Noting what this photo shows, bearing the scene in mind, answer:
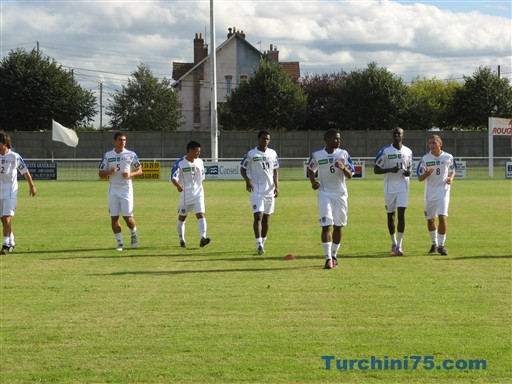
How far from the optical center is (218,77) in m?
88.9

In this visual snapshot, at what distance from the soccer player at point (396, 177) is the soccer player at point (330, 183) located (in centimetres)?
180

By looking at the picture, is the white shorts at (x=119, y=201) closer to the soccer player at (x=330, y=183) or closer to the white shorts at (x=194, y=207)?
the white shorts at (x=194, y=207)

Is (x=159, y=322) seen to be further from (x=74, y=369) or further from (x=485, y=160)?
(x=485, y=160)

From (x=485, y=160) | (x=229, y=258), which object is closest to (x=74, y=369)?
(x=229, y=258)

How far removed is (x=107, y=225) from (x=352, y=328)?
13357mm

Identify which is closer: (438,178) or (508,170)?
(438,178)

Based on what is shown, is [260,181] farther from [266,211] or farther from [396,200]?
[396,200]

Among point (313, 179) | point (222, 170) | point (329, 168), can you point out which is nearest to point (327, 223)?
point (313, 179)

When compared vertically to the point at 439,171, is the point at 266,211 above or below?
below

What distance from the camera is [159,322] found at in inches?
360

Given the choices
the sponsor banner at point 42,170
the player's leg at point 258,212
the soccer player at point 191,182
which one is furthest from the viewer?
the sponsor banner at point 42,170

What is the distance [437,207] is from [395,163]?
114 centimetres

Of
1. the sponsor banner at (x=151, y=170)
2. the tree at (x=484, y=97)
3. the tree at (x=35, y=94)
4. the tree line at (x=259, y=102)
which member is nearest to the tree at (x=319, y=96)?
the tree line at (x=259, y=102)

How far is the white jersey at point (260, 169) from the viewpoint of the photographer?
15211 millimetres
